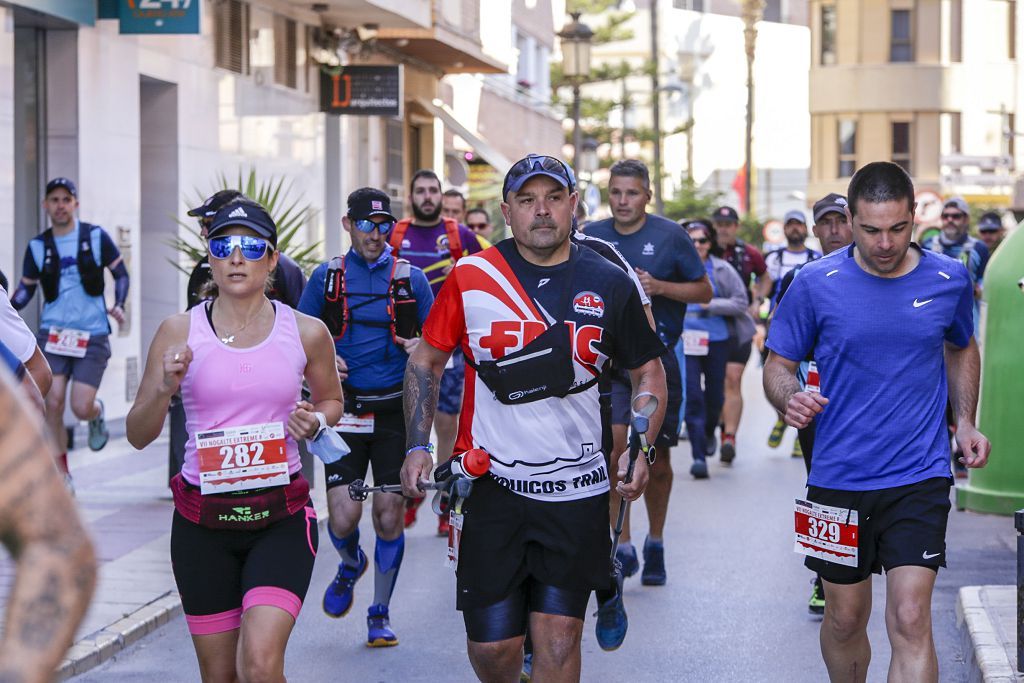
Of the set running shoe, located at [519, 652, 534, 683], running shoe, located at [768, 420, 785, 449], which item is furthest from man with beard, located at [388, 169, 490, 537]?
running shoe, located at [768, 420, 785, 449]

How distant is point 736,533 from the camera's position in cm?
1080

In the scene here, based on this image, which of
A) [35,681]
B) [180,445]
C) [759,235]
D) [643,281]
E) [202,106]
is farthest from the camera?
[759,235]

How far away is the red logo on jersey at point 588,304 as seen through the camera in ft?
17.4

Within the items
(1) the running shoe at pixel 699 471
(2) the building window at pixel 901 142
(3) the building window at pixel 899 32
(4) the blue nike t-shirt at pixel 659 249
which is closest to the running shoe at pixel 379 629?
(4) the blue nike t-shirt at pixel 659 249

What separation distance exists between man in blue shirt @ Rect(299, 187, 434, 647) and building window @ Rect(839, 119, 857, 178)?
55.0 meters

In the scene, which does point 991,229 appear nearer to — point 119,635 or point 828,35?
point 119,635

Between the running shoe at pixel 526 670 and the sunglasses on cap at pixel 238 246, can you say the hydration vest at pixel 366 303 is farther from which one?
the sunglasses on cap at pixel 238 246

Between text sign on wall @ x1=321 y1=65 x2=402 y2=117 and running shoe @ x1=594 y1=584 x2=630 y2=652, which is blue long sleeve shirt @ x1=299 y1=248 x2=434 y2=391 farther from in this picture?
text sign on wall @ x1=321 y1=65 x2=402 y2=117

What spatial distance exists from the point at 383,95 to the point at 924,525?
17.9 metres

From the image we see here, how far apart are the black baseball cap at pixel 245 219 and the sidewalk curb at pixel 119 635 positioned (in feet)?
7.14

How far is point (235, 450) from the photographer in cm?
518

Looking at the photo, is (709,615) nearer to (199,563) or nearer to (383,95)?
(199,563)

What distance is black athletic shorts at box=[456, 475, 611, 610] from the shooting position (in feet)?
17.1

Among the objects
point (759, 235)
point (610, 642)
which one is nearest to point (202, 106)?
point (610, 642)
